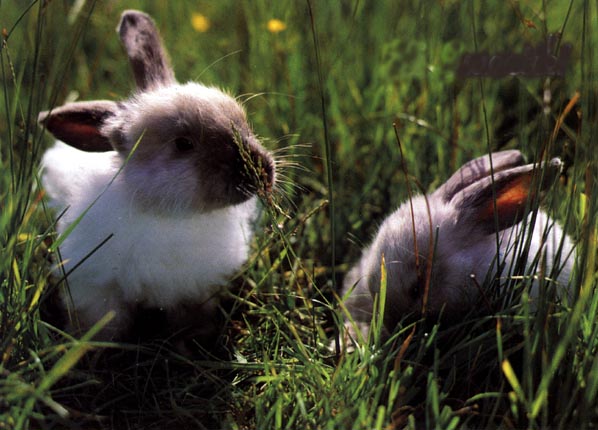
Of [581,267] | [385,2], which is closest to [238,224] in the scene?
[581,267]

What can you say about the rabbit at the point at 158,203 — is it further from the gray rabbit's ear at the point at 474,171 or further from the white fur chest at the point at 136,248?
the gray rabbit's ear at the point at 474,171

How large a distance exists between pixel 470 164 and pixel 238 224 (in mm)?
1073

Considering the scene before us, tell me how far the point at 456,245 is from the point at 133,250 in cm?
132

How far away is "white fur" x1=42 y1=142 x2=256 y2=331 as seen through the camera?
298cm

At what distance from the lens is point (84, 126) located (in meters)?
3.20

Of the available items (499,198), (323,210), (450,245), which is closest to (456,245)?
(450,245)

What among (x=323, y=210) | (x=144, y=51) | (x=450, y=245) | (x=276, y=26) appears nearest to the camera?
(x=450, y=245)

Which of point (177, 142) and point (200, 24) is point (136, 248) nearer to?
point (177, 142)

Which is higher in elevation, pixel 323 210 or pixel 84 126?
pixel 84 126

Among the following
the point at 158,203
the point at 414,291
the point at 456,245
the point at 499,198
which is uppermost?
the point at 158,203

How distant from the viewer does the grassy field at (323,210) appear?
2.29 metres

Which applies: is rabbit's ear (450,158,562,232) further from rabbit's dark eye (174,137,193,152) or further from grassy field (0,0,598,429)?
rabbit's dark eye (174,137,193,152)

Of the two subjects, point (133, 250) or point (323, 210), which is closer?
point (133, 250)

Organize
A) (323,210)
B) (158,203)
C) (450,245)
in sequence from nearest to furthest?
(158,203) → (450,245) → (323,210)
